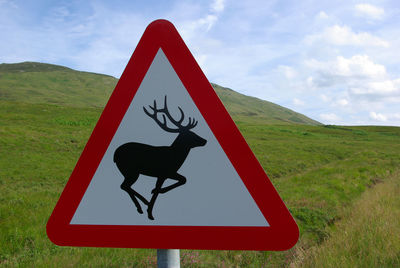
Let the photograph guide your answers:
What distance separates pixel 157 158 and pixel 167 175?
0.11m

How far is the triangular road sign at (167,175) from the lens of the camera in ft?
4.50

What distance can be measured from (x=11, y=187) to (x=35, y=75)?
14518 cm

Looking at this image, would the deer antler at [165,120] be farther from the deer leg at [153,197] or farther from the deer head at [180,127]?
the deer leg at [153,197]

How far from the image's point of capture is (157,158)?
143 centimetres

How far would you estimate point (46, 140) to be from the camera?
1777 centimetres

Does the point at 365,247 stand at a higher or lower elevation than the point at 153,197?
lower

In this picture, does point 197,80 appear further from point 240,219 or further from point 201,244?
point 201,244

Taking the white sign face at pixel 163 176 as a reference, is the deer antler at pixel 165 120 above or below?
above

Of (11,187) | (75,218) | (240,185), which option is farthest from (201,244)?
(11,187)

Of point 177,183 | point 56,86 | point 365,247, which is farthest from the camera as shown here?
point 56,86

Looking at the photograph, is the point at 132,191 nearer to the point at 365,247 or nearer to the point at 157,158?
the point at 157,158

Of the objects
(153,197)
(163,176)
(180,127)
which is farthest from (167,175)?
(180,127)

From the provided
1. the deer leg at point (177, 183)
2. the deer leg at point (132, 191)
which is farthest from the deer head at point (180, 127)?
the deer leg at point (132, 191)

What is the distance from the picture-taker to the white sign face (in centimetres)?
138
